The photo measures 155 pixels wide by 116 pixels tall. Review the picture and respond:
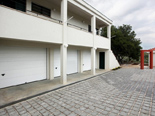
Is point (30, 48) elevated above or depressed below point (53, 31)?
below

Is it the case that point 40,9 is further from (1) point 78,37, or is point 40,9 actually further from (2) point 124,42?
(2) point 124,42

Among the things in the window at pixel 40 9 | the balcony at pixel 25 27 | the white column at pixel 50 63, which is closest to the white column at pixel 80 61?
the white column at pixel 50 63

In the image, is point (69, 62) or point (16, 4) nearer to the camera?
point (16, 4)

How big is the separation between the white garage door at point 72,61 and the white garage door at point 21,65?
9.46 feet

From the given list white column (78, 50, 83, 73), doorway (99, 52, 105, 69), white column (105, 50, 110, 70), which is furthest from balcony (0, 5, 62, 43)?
doorway (99, 52, 105, 69)

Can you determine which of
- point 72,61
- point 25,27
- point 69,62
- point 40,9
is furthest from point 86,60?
point 25,27

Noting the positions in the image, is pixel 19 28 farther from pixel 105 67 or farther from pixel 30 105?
pixel 105 67

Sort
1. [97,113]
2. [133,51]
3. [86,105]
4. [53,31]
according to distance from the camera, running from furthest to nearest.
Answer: [133,51] < [53,31] < [86,105] < [97,113]

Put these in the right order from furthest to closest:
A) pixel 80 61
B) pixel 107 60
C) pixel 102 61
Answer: pixel 102 61 < pixel 107 60 < pixel 80 61

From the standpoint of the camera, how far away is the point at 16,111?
11.4ft

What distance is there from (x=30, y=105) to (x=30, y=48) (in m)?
4.34

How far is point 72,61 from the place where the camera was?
34.3ft

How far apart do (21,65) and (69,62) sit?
15.7 ft

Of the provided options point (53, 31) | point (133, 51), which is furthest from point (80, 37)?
point (133, 51)
